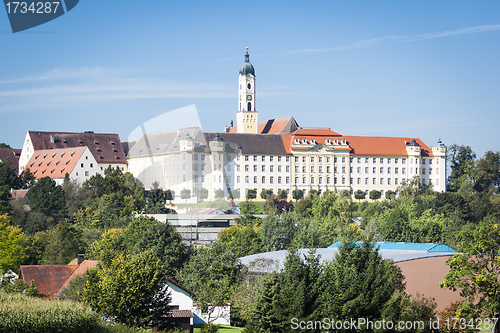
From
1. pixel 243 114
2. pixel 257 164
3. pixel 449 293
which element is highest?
pixel 243 114

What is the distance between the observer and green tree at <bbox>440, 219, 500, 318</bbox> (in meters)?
30.9

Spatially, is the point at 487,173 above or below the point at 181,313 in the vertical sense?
above

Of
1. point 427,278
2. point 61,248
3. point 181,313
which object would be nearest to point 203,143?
point 61,248

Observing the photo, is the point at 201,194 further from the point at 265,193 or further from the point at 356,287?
the point at 356,287

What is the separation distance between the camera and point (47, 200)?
8625 centimetres

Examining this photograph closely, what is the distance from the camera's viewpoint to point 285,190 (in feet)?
378

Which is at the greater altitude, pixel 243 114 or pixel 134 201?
pixel 243 114

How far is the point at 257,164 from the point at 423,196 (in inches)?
915

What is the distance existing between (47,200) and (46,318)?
200 feet

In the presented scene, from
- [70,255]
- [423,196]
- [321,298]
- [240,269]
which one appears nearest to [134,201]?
[70,255]

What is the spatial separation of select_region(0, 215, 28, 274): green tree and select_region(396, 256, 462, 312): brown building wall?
79.0ft

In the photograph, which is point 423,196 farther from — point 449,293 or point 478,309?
point 478,309

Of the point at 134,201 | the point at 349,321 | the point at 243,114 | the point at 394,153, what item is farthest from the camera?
the point at 243,114

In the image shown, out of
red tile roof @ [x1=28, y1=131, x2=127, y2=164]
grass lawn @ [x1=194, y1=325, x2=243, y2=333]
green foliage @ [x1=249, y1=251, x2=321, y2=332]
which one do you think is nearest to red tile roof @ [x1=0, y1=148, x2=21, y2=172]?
red tile roof @ [x1=28, y1=131, x2=127, y2=164]
